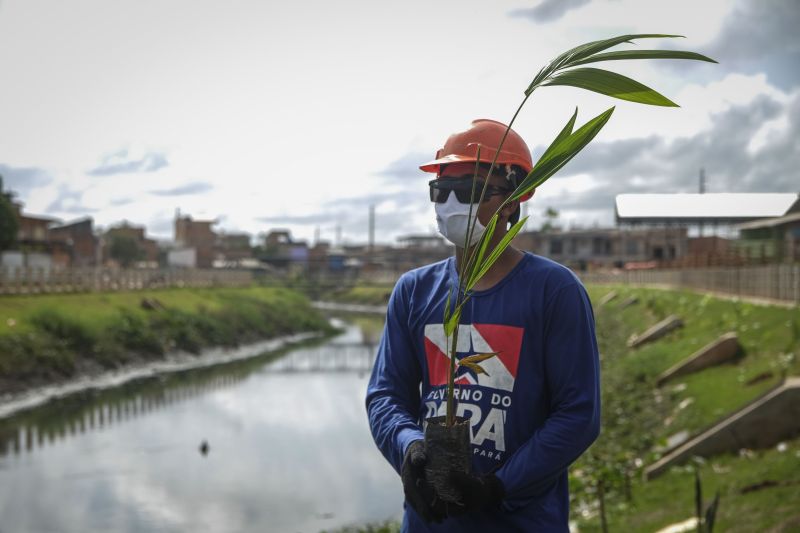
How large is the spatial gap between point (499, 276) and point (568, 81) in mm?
733

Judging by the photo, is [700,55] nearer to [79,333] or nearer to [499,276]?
[499,276]

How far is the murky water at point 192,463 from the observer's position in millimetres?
13172

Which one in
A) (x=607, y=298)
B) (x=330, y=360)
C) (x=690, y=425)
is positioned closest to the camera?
(x=690, y=425)

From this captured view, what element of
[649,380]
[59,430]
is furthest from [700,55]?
[59,430]

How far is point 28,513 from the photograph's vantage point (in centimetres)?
1296

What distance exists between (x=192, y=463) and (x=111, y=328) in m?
11.3

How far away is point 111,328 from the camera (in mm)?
26047

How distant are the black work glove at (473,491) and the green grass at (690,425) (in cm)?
399

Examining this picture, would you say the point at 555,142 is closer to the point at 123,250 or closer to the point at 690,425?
the point at 690,425

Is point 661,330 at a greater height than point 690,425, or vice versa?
point 661,330

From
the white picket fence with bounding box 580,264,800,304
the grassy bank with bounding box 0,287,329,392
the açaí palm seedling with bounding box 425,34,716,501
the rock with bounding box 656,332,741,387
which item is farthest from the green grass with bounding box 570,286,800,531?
the grassy bank with bounding box 0,287,329,392

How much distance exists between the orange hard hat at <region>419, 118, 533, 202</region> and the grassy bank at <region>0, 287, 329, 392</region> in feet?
65.5

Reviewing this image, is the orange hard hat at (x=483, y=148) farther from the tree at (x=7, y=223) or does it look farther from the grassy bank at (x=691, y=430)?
the tree at (x=7, y=223)

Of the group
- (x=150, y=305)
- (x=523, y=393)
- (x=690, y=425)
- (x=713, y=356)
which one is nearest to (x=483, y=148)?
(x=523, y=393)
